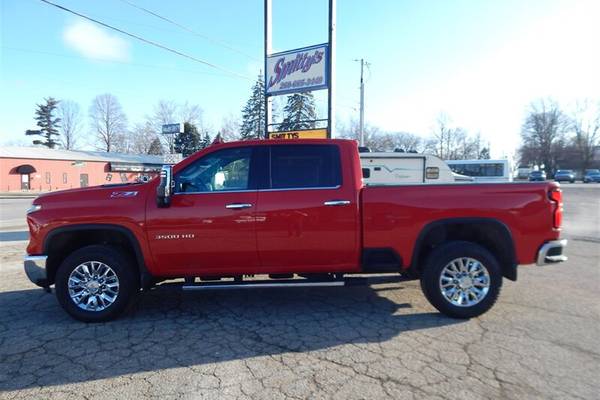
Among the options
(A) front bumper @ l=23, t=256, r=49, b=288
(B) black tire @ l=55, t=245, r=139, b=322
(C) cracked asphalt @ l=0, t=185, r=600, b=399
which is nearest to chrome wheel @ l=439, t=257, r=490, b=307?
(C) cracked asphalt @ l=0, t=185, r=600, b=399

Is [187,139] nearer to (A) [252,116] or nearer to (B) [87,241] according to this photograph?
(A) [252,116]

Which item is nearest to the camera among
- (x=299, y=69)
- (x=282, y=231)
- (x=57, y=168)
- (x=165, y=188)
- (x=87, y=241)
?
(x=165, y=188)

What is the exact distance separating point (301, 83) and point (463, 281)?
904 centimetres

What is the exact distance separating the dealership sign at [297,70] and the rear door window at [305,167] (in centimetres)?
755

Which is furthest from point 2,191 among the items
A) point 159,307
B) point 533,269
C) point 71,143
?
point 533,269

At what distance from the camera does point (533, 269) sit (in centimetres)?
686

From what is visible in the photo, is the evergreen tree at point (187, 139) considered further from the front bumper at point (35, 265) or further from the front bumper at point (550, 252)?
the front bumper at point (550, 252)

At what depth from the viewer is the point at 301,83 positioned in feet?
39.1

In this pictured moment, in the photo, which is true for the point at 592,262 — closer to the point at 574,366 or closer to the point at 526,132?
the point at 574,366

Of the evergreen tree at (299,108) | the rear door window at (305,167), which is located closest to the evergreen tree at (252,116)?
the evergreen tree at (299,108)

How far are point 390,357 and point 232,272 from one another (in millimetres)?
1979

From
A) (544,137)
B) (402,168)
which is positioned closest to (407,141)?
(544,137)

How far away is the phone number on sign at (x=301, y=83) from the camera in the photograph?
11.6 m

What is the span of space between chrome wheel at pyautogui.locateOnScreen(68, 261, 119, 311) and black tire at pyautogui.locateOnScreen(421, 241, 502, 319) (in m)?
3.61
